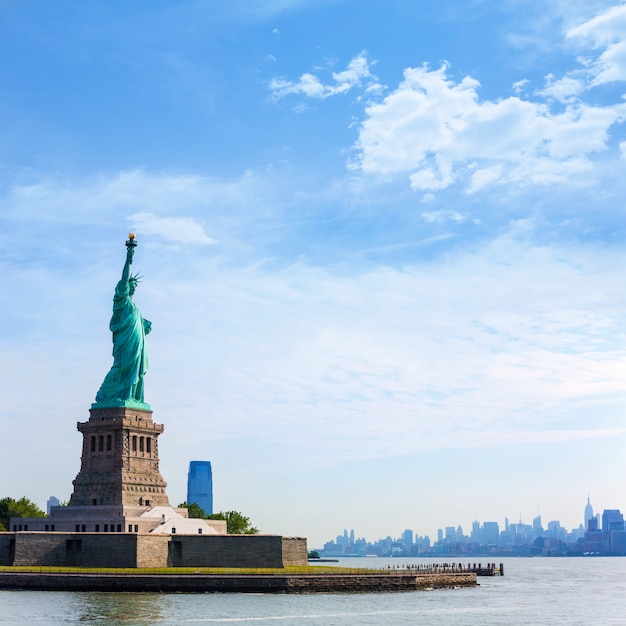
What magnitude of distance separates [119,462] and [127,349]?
11381 millimetres

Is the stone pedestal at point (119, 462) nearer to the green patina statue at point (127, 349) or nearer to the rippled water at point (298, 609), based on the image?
the green patina statue at point (127, 349)

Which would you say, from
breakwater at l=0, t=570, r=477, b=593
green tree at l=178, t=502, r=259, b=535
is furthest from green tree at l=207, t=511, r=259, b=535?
breakwater at l=0, t=570, r=477, b=593

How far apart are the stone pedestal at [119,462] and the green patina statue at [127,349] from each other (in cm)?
171

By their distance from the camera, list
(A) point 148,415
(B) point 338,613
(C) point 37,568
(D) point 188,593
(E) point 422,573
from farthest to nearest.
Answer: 1. (A) point 148,415
2. (E) point 422,573
3. (C) point 37,568
4. (D) point 188,593
5. (B) point 338,613

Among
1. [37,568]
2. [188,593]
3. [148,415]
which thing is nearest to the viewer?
[188,593]

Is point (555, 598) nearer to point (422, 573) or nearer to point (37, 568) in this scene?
point (422, 573)

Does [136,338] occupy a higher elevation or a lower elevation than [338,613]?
higher

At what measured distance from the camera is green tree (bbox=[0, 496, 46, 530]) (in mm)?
127000

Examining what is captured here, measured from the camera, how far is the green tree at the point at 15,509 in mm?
127000

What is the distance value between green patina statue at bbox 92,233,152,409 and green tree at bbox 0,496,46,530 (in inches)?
1201

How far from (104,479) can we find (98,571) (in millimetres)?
15185

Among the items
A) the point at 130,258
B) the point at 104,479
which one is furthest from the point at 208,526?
the point at 130,258

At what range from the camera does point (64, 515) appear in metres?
96.3

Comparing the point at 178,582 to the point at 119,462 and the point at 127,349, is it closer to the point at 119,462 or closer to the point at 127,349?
the point at 119,462
